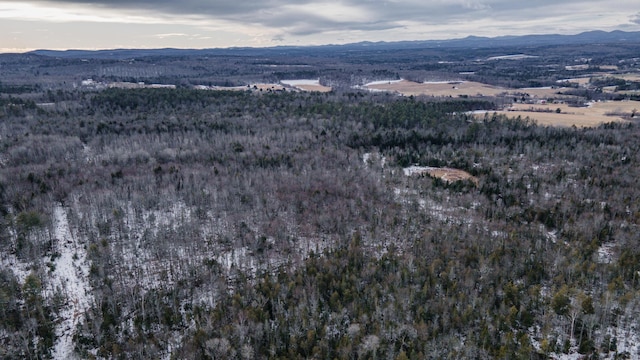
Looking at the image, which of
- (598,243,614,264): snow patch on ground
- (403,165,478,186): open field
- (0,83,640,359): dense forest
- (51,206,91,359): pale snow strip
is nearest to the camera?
(0,83,640,359): dense forest

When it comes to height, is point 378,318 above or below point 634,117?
below

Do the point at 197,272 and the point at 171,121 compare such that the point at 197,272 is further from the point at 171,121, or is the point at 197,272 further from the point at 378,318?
the point at 171,121

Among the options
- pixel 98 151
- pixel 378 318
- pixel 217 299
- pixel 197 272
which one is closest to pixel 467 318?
pixel 378 318

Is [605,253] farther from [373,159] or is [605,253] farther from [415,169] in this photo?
[373,159]

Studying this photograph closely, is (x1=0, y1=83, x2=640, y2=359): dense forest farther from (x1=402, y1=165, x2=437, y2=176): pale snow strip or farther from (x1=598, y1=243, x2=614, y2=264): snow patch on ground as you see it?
(x1=402, y1=165, x2=437, y2=176): pale snow strip

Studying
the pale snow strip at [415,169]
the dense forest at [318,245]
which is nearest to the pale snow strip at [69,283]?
the dense forest at [318,245]

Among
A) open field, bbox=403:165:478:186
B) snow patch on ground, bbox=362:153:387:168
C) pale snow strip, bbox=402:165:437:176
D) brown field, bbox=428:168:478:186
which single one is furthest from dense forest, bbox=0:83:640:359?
brown field, bbox=428:168:478:186

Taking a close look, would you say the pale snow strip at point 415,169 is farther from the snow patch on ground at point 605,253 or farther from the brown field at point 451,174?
the snow patch on ground at point 605,253

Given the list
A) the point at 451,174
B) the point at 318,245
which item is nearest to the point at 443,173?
the point at 451,174
